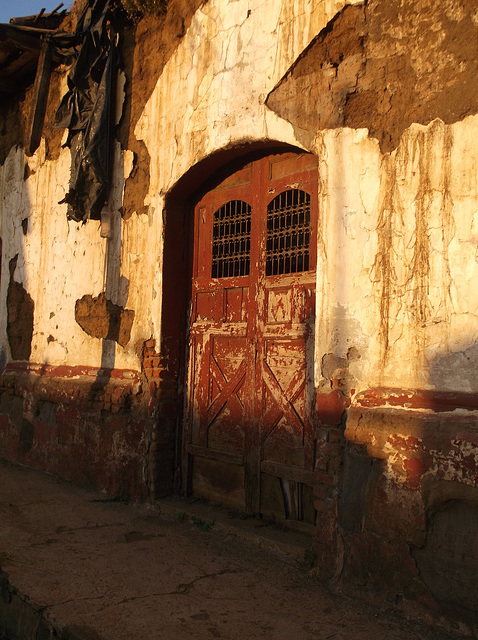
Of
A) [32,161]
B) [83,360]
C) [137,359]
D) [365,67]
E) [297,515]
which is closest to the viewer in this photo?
[365,67]

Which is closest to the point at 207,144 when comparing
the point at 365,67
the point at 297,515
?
the point at 365,67

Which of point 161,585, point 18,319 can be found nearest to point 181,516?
point 161,585

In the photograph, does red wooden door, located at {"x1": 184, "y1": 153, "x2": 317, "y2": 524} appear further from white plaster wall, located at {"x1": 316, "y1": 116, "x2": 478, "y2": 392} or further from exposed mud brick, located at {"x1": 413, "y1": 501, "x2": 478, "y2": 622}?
exposed mud brick, located at {"x1": 413, "y1": 501, "x2": 478, "y2": 622}

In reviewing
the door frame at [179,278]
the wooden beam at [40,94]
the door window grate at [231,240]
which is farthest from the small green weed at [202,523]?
the wooden beam at [40,94]

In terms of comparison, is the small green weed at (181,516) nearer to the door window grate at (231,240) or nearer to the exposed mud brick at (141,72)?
the door window grate at (231,240)

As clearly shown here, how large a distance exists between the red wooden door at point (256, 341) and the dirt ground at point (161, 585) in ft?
1.67

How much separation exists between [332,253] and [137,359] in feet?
7.51

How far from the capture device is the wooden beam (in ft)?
20.4

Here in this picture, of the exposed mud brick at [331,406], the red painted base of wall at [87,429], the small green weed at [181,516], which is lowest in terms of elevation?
the small green weed at [181,516]

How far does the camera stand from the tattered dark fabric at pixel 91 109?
560cm

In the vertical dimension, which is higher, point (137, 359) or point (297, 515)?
point (137, 359)

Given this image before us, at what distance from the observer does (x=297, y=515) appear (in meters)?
→ 4.18

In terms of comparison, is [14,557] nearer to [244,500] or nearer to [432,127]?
[244,500]

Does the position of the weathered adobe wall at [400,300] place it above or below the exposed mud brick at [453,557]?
above
